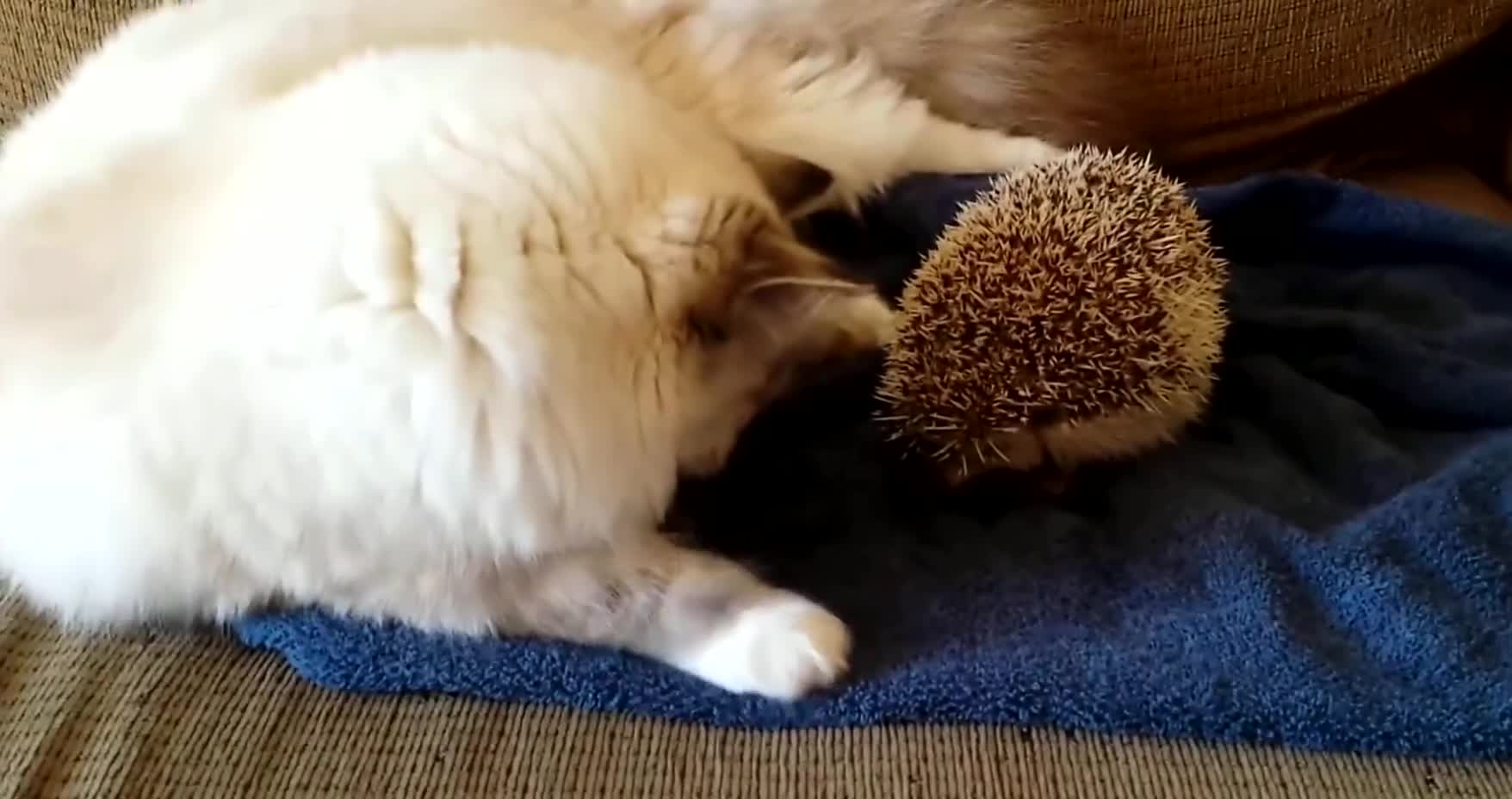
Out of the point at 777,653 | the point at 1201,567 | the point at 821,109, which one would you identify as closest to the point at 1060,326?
the point at 1201,567

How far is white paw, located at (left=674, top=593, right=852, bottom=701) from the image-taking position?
3.02ft

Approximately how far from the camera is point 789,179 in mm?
1179

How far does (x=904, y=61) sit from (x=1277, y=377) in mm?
502

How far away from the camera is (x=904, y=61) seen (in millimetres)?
1421

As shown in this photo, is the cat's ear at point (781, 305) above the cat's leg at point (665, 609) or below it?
above

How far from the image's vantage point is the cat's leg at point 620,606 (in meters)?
0.96

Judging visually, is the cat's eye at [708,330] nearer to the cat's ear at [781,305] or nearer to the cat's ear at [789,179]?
the cat's ear at [781,305]

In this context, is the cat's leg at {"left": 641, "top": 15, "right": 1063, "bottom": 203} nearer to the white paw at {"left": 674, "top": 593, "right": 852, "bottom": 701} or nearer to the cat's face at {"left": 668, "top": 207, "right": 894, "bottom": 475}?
the cat's face at {"left": 668, "top": 207, "right": 894, "bottom": 475}

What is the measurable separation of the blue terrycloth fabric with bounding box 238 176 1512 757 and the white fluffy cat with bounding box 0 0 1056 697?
0.16 ft

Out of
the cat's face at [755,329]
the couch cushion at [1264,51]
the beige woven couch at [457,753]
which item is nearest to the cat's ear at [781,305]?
the cat's face at [755,329]

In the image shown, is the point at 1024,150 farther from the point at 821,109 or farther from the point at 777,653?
the point at 777,653

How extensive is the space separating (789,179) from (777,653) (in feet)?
1.45

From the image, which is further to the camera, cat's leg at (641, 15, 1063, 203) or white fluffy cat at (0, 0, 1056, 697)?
cat's leg at (641, 15, 1063, 203)

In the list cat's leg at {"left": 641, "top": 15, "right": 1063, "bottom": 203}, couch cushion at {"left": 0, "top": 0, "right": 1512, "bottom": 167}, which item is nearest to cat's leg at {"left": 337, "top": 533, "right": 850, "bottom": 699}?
cat's leg at {"left": 641, "top": 15, "right": 1063, "bottom": 203}
